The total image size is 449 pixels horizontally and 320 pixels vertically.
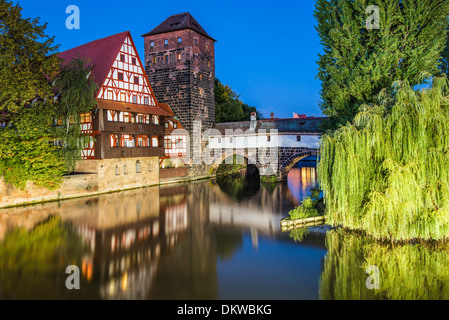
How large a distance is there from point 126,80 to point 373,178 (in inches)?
691

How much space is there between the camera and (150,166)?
24.9m

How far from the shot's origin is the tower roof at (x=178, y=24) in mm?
27283

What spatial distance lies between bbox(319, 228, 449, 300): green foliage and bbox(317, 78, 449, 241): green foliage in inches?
20.1

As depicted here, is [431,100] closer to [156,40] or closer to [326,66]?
[326,66]

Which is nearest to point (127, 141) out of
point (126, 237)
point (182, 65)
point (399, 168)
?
point (182, 65)

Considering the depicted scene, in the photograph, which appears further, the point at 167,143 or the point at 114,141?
the point at 167,143

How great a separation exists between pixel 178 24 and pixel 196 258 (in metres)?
23.0

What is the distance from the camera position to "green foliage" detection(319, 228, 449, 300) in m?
7.50

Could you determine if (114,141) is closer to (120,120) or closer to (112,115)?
(120,120)

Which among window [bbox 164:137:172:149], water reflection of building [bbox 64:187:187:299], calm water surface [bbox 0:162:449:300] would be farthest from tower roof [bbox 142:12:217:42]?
calm water surface [bbox 0:162:449:300]

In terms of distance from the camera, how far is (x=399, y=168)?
10.4m

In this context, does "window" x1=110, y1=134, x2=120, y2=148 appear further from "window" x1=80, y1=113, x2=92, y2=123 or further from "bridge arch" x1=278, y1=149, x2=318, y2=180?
"bridge arch" x1=278, y1=149, x2=318, y2=180

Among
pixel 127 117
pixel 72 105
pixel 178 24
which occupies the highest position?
pixel 178 24
